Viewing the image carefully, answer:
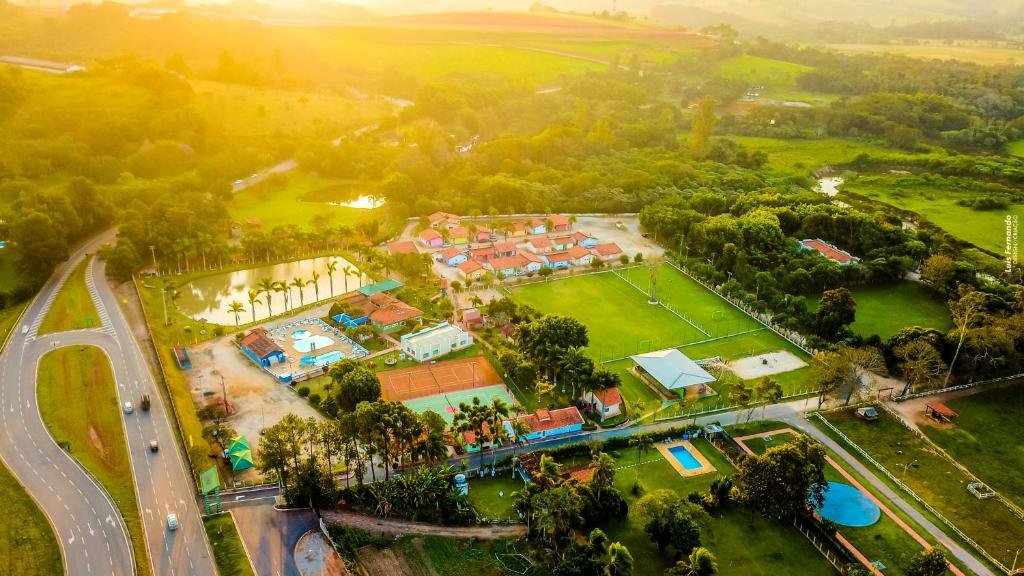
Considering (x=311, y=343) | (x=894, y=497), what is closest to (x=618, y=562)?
(x=894, y=497)

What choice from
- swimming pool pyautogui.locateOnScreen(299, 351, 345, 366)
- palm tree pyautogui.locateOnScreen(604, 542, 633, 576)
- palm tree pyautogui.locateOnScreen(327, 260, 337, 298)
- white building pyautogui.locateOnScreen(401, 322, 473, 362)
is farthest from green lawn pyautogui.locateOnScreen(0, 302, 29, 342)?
palm tree pyautogui.locateOnScreen(604, 542, 633, 576)

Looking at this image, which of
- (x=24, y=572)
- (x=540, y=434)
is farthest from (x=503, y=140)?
(x=24, y=572)

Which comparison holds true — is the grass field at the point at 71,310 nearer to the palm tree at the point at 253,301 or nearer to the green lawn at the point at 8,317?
the green lawn at the point at 8,317

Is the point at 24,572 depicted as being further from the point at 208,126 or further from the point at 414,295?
the point at 208,126

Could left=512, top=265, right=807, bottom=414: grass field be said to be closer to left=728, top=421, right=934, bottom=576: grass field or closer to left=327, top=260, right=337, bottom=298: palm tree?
left=728, top=421, right=934, bottom=576: grass field

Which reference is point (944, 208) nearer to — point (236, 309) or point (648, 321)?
point (648, 321)

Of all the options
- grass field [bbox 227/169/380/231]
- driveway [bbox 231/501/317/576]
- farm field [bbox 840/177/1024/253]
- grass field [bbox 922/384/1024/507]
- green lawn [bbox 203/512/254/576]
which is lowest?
grass field [bbox 227/169/380/231]
